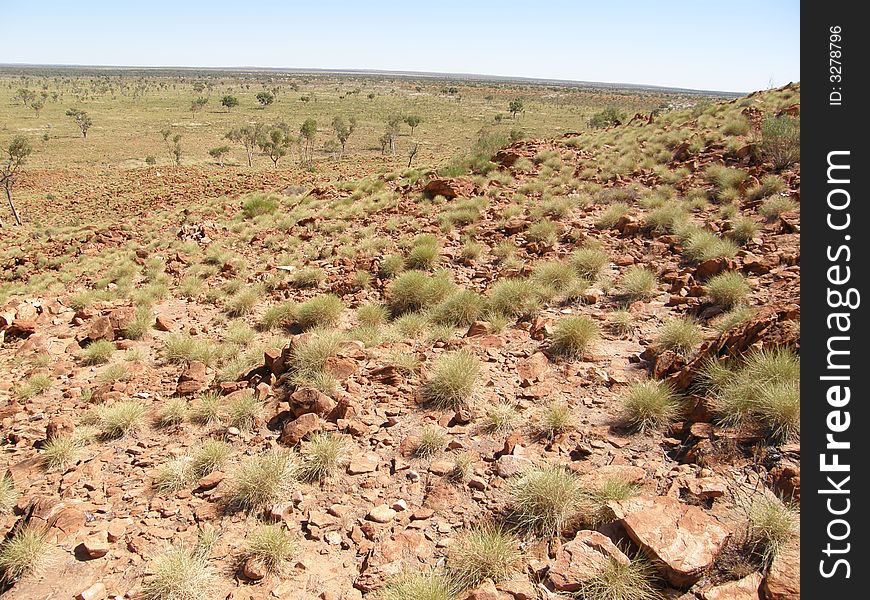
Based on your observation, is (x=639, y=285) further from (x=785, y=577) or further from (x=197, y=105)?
(x=197, y=105)

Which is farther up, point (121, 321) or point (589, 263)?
point (589, 263)

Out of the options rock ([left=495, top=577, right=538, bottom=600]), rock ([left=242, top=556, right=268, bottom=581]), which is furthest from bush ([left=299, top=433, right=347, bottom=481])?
rock ([left=495, top=577, right=538, bottom=600])

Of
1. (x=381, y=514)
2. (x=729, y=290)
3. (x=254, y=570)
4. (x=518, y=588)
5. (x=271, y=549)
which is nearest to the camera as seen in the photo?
(x=518, y=588)

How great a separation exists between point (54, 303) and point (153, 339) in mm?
3600

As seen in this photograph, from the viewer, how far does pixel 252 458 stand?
15.8 feet

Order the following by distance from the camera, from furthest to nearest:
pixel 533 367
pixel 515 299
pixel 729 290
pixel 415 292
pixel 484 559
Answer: pixel 415 292 → pixel 515 299 → pixel 729 290 → pixel 533 367 → pixel 484 559

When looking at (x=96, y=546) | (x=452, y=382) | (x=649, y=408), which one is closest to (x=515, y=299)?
(x=452, y=382)

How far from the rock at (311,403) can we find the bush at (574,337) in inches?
110

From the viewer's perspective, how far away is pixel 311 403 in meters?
5.52

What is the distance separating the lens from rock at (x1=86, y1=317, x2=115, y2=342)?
8246 mm

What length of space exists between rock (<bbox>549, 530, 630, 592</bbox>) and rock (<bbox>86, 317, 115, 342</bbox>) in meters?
7.84

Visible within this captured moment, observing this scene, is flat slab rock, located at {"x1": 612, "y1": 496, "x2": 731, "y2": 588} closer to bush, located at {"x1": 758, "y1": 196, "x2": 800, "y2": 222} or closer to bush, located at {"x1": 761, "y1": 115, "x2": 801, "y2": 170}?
bush, located at {"x1": 758, "y1": 196, "x2": 800, "y2": 222}
